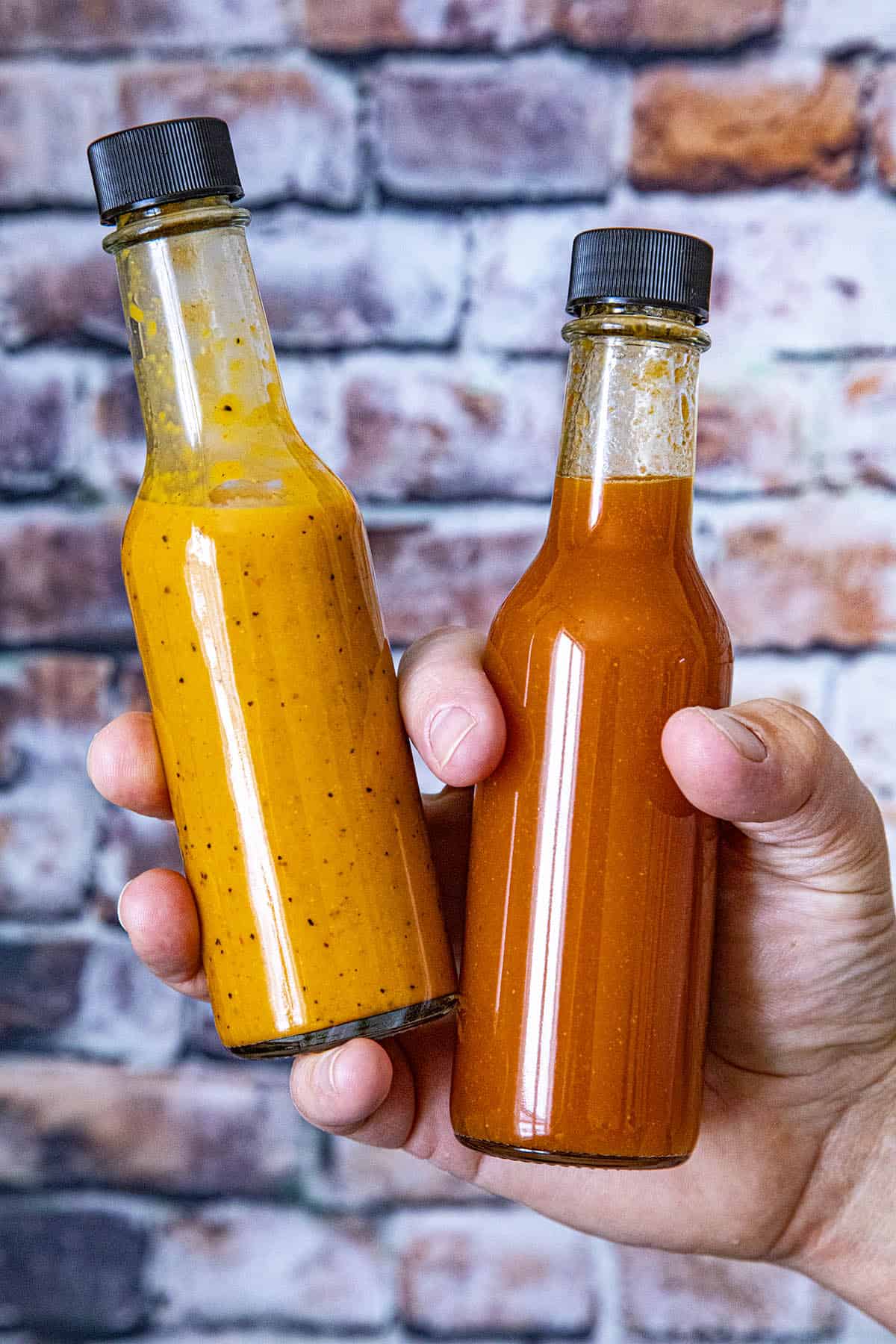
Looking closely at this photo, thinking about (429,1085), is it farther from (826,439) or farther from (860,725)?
(826,439)

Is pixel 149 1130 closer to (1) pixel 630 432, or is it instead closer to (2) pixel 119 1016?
(2) pixel 119 1016

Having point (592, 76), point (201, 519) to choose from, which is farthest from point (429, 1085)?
point (592, 76)

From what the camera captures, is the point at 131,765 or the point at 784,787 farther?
the point at 131,765

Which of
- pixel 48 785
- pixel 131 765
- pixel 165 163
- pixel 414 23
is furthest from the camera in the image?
pixel 48 785

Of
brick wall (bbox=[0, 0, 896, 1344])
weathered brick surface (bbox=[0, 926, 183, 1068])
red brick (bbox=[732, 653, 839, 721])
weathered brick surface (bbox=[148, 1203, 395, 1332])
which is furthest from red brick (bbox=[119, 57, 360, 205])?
weathered brick surface (bbox=[148, 1203, 395, 1332])

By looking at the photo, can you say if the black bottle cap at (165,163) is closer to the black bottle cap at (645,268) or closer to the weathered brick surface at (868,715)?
the black bottle cap at (645,268)

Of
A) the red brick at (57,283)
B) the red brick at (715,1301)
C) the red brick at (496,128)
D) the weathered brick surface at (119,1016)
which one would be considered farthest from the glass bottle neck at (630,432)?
the red brick at (715,1301)

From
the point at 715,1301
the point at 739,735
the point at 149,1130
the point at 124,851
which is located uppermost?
the point at 739,735

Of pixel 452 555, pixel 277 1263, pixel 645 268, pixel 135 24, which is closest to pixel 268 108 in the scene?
pixel 135 24

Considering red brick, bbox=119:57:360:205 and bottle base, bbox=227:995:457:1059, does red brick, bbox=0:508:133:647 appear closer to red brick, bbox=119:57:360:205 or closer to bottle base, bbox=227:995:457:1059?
red brick, bbox=119:57:360:205
